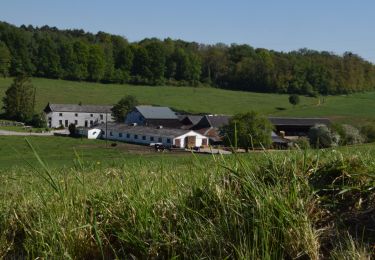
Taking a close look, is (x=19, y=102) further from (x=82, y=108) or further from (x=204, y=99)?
(x=204, y=99)

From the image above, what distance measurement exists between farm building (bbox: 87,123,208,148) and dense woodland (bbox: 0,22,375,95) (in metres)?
63.4

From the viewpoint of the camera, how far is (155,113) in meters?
105

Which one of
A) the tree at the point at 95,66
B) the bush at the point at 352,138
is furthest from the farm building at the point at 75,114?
the bush at the point at 352,138

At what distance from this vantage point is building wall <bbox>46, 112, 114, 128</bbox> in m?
111

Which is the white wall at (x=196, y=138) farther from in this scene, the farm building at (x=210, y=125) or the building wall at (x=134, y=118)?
the building wall at (x=134, y=118)

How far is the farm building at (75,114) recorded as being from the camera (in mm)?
110750

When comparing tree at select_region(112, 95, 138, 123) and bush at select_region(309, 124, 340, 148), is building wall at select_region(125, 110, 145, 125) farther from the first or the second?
bush at select_region(309, 124, 340, 148)

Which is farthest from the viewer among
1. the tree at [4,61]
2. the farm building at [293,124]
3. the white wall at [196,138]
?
the tree at [4,61]

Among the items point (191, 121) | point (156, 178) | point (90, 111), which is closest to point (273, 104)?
point (191, 121)

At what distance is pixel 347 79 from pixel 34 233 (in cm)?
15034

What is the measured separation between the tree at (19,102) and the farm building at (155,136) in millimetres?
21122

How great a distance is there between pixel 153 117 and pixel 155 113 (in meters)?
1.81

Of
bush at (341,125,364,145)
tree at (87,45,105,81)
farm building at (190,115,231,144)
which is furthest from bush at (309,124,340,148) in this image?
tree at (87,45,105,81)

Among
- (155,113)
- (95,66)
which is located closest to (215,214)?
(155,113)
